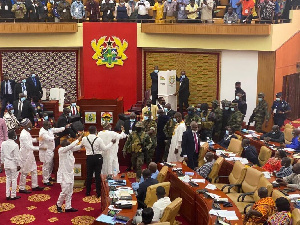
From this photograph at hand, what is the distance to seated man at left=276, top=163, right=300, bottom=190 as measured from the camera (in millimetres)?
10214

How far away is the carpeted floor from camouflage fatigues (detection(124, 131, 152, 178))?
1207 millimetres

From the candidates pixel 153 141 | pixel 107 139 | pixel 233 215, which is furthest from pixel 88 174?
pixel 233 215

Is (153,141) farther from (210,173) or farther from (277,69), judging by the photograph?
(277,69)

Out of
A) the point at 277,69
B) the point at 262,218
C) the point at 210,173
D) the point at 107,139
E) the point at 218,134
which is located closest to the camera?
the point at 262,218

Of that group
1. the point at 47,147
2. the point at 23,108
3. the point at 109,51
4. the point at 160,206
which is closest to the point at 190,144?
the point at 47,147

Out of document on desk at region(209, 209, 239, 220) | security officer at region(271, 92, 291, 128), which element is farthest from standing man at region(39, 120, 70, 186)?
security officer at region(271, 92, 291, 128)

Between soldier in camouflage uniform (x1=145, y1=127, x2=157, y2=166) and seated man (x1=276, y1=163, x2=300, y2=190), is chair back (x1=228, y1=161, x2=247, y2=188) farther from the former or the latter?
soldier in camouflage uniform (x1=145, y1=127, x2=157, y2=166)

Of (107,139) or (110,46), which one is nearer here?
(107,139)

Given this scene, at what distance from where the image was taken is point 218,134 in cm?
1547

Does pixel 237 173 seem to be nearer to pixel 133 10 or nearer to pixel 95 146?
pixel 95 146

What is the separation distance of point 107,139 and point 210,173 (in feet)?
8.35

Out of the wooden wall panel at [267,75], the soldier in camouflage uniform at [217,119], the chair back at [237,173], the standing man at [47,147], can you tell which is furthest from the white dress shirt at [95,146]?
the wooden wall panel at [267,75]

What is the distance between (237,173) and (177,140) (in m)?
2.72

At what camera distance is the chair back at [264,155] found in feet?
41.2
